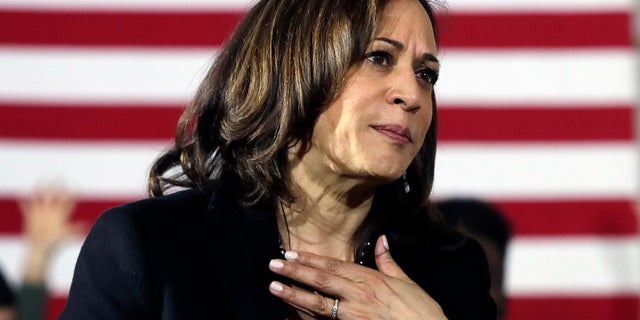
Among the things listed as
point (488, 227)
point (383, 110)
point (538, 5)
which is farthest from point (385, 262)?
point (538, 5)

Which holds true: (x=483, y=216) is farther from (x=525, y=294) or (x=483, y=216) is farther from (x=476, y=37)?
(x=476, y=37)

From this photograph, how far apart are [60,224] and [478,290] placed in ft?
5.06

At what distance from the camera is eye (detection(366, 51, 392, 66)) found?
1628mm

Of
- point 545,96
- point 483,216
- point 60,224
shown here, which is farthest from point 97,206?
point 545,96

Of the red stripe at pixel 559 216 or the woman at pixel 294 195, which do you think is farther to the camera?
the red stripe at pixel 559 216

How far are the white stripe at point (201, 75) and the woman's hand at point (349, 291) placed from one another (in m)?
1.49

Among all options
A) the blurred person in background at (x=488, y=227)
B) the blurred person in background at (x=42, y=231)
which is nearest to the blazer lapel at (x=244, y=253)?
the blurred person in background at (x=488, y=227)

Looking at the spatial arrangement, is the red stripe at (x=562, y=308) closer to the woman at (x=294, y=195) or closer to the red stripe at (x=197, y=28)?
the red stripe at (x=197, y=28)

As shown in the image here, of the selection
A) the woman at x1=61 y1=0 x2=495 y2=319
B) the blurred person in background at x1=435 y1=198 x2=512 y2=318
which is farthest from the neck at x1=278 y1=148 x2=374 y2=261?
the blurred person in background at x1=435 y1=198 x2=512 y2=318

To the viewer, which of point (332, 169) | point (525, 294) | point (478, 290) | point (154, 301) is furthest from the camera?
point (525, 294)

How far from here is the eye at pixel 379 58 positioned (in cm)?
163

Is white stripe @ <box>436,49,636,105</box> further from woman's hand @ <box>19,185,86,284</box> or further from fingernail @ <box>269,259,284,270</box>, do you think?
fingernail @ <box>269,259,284,270</box>

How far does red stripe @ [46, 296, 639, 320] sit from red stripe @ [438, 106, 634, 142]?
0.42m

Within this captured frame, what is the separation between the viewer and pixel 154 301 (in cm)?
151
